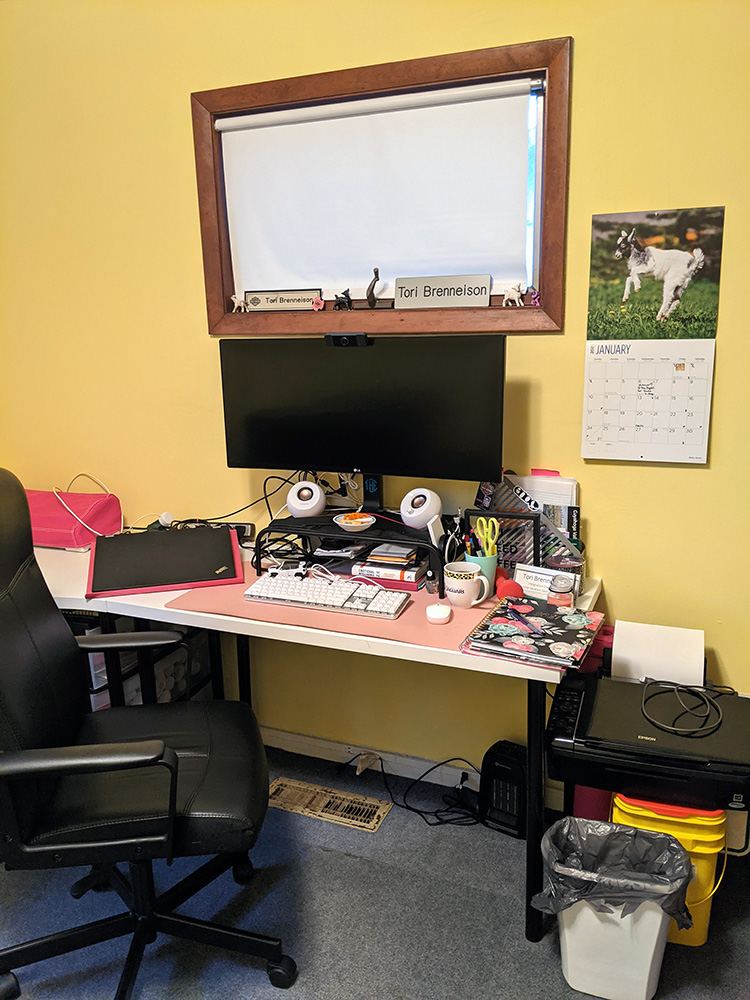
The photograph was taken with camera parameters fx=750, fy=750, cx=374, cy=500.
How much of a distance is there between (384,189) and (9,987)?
2.15 metres

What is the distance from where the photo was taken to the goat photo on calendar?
1.80 metres

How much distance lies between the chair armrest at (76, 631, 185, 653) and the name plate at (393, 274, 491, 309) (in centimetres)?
109

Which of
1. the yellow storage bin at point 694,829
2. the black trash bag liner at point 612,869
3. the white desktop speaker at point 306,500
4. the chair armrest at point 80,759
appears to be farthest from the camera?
the white desktop speaker at point 306,500

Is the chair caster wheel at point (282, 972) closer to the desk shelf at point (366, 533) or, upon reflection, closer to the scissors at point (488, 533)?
the desk shelf at point (366, 533)

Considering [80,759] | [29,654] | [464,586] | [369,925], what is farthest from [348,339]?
[369,925]

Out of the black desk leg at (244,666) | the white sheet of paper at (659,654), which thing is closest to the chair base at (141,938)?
the black desk leg at (244,666)

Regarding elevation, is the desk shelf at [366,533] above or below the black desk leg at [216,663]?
above

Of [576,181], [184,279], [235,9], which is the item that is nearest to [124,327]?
[184,279]

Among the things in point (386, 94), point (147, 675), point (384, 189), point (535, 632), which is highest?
point (386, 94)

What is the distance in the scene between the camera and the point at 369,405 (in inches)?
79.7

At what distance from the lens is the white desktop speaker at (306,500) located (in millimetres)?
2104

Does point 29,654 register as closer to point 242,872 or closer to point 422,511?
point 242,872

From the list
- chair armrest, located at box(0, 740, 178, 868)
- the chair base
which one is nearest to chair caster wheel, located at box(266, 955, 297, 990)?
the chair base

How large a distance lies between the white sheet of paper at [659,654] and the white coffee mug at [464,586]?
1.22 ft
